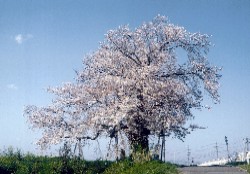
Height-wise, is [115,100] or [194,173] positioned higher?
[115,100]

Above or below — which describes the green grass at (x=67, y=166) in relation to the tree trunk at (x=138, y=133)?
below

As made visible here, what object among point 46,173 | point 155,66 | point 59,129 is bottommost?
point 46,173

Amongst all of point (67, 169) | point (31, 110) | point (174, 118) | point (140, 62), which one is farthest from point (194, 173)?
point (31, 110)

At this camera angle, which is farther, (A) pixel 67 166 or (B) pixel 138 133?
(B) pixel 138 133

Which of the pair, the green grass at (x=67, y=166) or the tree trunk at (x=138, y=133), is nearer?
the green grass at (x=67, y=166)

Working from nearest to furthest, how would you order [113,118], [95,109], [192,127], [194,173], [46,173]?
[46,173] → [194,173] → [113,118] → [95,109] → [192,127]

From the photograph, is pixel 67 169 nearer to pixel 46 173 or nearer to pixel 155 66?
pixel 46 173

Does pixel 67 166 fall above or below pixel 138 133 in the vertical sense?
below

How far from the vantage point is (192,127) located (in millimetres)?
30406

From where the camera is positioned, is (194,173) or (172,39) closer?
(194,173)

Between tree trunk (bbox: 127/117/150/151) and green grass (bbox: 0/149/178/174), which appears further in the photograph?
tree trunk (bbox: 127/117/150/151)

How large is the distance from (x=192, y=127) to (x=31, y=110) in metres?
13.0

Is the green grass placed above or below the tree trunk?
below

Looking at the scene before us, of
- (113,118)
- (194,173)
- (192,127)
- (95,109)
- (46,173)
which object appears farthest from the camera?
(192,127)
